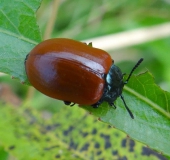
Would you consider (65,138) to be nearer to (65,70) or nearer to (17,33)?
(65,70)

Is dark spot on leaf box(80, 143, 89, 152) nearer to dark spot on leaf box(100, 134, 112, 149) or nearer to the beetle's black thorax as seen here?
dark spot on leaf box(100, 134, 112, 149)

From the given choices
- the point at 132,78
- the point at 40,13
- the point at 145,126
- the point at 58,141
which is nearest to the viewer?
the point at 145,126

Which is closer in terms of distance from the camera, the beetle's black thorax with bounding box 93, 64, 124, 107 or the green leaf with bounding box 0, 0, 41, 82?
the green leaf with bounding box 0, 0, 41, 82

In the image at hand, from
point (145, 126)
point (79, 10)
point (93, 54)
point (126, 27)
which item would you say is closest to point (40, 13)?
point (79, 10)

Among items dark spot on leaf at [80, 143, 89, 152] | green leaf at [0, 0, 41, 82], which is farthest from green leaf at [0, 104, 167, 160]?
green leaf at [0, 0, 41, 82]

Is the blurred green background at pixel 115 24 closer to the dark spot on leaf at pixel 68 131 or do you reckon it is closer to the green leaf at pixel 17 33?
the dark spot on leaf at pixel 68 131

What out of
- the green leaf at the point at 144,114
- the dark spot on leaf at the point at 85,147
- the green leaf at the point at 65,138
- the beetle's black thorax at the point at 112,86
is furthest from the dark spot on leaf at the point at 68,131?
the green leaf at the point at 144,114

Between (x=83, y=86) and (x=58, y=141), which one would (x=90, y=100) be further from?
(x=58, y=141)

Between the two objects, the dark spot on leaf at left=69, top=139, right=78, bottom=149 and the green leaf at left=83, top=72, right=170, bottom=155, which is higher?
the green leaf at left=83, top=72, right=170, bottom=155
